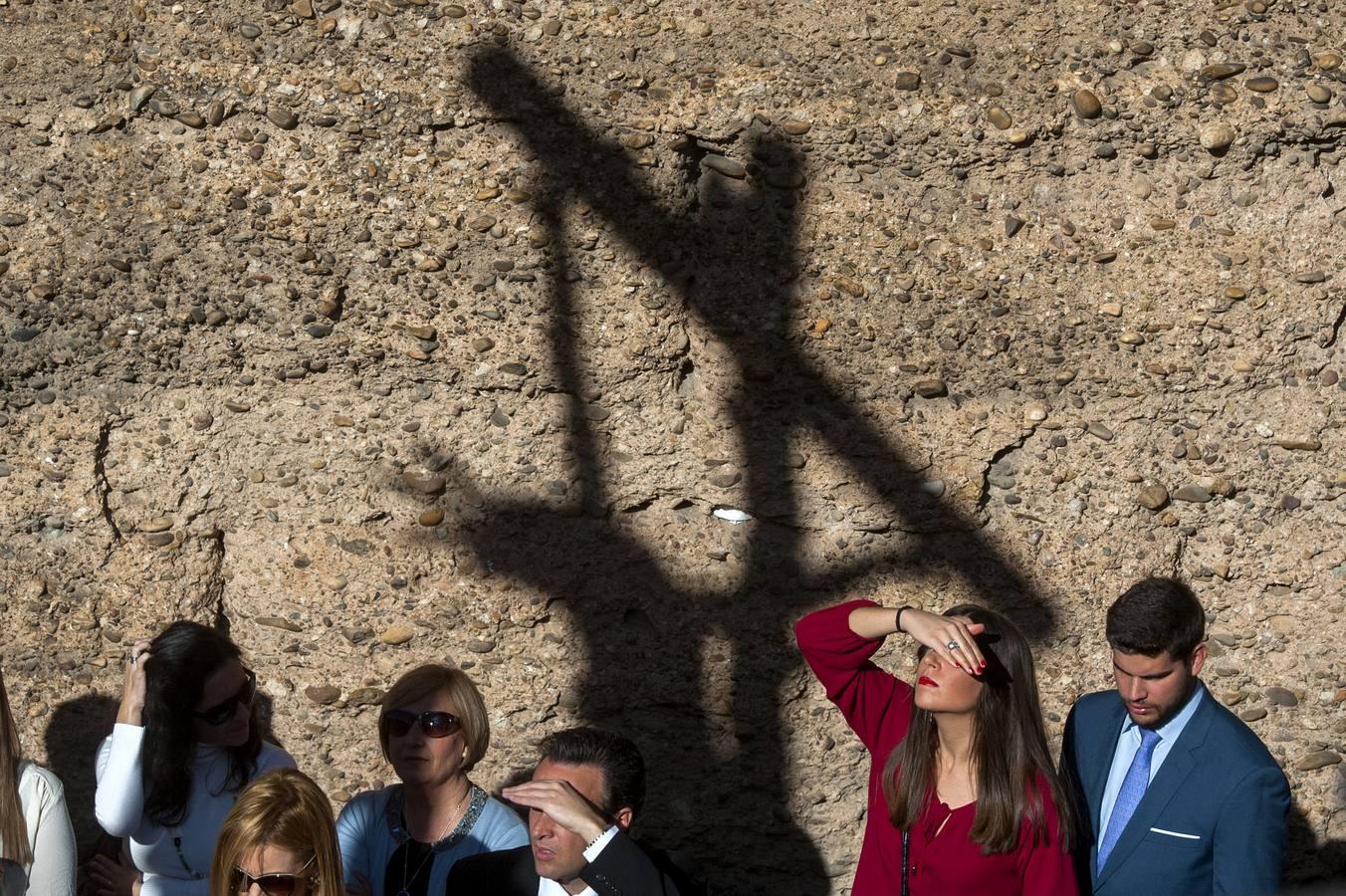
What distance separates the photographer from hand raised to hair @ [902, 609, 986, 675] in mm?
2598

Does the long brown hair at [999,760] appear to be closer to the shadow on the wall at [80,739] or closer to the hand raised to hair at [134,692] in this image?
the hand raised to hair at [134,692]

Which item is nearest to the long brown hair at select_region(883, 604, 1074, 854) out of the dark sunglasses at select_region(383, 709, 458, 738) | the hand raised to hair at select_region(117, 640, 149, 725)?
the dark sunglasses at select_region(383, 709, 458, 738)

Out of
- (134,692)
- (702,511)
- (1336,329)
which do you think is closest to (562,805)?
(134,692)

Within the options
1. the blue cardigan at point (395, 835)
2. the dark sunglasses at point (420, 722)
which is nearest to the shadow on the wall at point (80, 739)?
the blue cardigan at point (395, 835)

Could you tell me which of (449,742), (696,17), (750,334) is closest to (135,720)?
(449,742)

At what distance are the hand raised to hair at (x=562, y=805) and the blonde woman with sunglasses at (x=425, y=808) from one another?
1.20 ft

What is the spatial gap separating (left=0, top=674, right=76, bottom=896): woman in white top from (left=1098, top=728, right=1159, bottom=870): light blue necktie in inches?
87.6

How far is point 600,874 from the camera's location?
2514mm

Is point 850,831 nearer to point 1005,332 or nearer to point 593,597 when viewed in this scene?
point 593,597

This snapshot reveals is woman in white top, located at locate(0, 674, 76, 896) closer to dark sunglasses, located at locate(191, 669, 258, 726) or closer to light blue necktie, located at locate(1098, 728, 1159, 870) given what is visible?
dark sunglasses, located at locate(191, 669, 258, 726)

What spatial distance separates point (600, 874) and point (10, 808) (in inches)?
50.7

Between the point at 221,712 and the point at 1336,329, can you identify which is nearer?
the point at 221,712

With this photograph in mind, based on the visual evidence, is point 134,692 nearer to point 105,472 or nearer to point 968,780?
point 105,472

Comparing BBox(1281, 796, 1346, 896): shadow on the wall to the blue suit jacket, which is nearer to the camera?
the blue suit jacket
